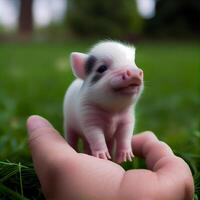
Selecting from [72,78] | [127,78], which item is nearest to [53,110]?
[72,78]

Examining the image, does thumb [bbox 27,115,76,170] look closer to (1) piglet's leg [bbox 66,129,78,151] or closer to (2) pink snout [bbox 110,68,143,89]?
(1) piglet's leg [bbox 66,129,78,151]

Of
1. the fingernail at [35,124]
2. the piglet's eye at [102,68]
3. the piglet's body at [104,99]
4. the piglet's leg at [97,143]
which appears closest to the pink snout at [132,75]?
the piglet's body at [104,99]

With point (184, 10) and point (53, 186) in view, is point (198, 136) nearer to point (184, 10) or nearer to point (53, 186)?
point (53, 186)

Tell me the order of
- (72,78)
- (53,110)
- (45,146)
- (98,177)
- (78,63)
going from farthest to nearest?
1. (72,78)
2. (53,110)
3. (78,63)
4. (45,146)
5. (98,177)

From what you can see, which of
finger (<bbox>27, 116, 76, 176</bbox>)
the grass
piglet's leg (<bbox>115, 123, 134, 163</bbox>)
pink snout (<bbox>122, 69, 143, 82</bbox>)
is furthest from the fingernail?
pink snout (<bbox>122, 69, 143, 82</bbox>)

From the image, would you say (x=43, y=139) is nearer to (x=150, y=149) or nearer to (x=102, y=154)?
(x=102, y=154)

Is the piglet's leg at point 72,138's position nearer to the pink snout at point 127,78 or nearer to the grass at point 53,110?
the grass at point 53,110

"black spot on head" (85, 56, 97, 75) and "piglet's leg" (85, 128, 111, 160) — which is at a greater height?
"black spot on head" (85, 56, 97, 75)
